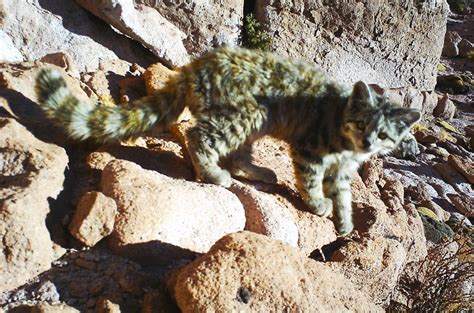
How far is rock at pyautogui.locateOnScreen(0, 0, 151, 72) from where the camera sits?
18.4 ft

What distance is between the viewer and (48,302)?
8.95ft

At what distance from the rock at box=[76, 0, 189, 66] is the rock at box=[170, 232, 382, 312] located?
11.8 feet

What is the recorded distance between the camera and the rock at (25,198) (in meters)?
2.81

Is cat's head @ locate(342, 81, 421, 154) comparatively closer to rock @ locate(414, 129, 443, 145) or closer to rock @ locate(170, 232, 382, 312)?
rock @ locate(170, 232, 382, 312)

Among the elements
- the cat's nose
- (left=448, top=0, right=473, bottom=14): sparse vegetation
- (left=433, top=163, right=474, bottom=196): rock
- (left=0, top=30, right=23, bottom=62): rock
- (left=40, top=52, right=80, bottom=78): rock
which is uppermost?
(left=448, top=0, right=473, bottom=14): sparse vegetation

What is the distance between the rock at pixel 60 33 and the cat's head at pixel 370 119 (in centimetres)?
281

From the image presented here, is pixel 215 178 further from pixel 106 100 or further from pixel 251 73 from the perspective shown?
pixel 106 100

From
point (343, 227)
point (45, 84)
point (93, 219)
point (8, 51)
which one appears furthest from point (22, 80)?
point (343, 227)

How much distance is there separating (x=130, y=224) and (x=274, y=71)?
1.92 metres

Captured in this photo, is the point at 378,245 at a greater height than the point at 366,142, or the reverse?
the point at 366,142

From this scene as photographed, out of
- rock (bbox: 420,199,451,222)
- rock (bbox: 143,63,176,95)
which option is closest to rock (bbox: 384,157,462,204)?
rock (bbox: 420,199,451,222)

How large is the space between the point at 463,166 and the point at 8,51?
20.9ft

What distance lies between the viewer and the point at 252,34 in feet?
24.3

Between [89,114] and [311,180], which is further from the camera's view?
[311,180]
